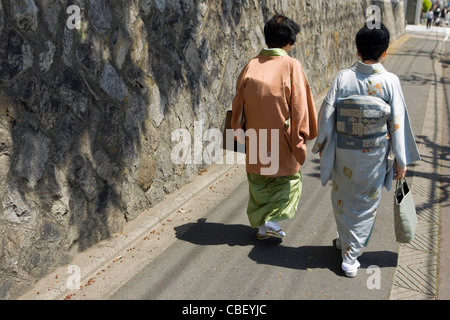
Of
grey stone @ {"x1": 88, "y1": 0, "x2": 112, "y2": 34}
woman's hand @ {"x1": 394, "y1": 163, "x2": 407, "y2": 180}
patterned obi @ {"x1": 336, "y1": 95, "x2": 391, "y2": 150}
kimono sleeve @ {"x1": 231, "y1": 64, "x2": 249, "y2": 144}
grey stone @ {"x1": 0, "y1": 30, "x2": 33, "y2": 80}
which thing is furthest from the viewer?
kimono sleeve @ {"x1": 231, "y1": 64, "x2": 249, "y2": 144}

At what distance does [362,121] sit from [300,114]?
0.58m

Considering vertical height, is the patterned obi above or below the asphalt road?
above

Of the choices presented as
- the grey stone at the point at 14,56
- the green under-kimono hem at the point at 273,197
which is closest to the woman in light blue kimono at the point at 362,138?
the green under-kimono hem at the point at 273,197

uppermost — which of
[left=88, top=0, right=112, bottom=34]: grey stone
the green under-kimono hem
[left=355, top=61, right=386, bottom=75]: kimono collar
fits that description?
[left=88, top=0, right=112, bottom=34]: grey stone

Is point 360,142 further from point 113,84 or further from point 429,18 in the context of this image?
point 429,18

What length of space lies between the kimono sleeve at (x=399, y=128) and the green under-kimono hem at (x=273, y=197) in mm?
998

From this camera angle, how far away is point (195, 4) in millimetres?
6105

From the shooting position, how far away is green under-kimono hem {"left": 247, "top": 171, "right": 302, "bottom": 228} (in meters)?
4.55

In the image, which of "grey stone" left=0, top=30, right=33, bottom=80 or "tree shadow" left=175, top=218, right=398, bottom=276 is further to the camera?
"tree shadow" left=175, top=218, right=398, bottom=276

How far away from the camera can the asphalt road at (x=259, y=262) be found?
3893 mm

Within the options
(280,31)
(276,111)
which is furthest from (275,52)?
(276,111)

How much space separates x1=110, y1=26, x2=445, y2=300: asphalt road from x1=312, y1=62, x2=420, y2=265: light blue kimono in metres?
0.31

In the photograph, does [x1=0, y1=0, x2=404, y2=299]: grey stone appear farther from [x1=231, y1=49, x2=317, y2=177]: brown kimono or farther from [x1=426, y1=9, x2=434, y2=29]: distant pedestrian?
[x1=426, y1=9, x2=434, y2=29]: distant pedestrian

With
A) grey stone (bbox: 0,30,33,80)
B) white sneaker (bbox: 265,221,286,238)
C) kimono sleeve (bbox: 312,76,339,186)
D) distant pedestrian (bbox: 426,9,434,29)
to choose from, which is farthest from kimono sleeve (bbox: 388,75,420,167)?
distant pedestrian (bbox: 426,9,434,29)
